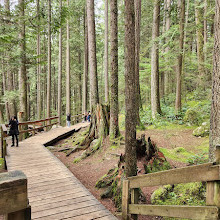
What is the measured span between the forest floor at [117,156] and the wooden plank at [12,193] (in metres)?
3.90

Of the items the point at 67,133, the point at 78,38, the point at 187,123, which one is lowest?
the point at 67,133

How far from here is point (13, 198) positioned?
1407 mm

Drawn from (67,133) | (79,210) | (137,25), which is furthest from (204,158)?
(67,133)

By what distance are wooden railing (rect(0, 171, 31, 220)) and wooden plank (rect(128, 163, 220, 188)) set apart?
195 centimetres

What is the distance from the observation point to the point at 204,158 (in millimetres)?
6559

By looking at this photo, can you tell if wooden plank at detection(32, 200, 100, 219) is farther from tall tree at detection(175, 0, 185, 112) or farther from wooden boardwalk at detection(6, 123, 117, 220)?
tall tree at detection(175, 0, 185, 112)

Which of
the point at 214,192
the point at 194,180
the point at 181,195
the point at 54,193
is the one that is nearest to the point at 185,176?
the point at 194,180

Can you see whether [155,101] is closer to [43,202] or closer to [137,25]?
[137,25]

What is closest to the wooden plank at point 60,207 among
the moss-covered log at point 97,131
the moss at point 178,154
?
the moss at point 178,154

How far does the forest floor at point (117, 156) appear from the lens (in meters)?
6.60

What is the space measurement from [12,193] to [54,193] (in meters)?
3.76

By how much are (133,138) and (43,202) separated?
2.72m

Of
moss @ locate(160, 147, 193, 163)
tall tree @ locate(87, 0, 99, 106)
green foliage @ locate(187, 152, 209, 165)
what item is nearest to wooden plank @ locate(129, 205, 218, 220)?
green foliage @ locate(187, 152, 209, 165)

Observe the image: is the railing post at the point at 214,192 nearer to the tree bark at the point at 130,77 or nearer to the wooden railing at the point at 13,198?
the wooden railing at the point at 13,198
